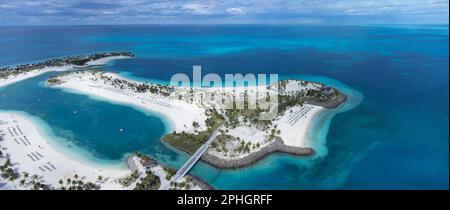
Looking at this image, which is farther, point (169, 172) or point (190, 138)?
point (190, 138)

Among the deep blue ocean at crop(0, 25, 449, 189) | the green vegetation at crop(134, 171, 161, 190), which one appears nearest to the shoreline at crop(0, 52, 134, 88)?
the deep blue ocean at crop(0, 25, 449, 189)

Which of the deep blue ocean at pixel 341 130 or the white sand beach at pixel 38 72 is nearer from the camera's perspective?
the deep blue ocean at pixel 341 130

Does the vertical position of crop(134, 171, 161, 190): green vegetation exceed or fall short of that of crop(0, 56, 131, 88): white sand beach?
it falls short

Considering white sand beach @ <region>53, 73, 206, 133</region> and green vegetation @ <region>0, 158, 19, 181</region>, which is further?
white sand beach @ <region>53, 73, 206, 133</region>

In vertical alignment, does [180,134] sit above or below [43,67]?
below

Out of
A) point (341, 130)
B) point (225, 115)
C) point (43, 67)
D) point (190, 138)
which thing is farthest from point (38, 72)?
point (341, 130)

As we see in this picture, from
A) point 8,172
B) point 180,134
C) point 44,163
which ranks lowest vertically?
point 8,172

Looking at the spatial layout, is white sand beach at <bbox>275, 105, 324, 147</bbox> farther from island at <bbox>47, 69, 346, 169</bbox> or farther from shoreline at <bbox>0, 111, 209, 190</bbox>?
shoreline at <bbox>0, 111, 209, 190</bbox>

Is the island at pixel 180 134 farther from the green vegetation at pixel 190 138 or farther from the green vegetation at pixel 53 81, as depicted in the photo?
the green vegetation at pixel 53 81

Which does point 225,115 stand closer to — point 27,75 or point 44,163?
point 44,163

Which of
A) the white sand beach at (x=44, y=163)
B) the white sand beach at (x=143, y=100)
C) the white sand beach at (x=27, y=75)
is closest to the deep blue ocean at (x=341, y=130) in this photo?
the white sand beach at (x=143, y=100)

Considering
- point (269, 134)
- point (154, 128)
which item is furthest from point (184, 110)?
point (269, 134)
